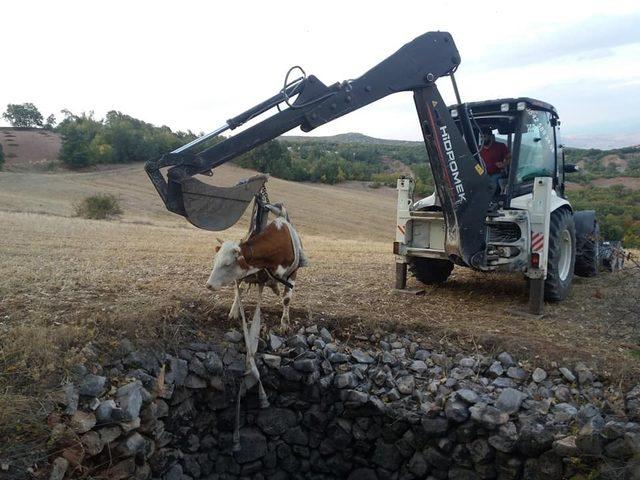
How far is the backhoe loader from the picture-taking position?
18.5 feet

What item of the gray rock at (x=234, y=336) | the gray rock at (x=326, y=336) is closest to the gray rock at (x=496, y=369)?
the gray rock at (x=326, y=336)

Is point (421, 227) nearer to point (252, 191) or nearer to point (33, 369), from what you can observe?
point (252, 191)

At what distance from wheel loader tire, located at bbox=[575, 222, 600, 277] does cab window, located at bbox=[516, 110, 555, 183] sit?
169cm

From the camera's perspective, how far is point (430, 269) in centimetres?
881

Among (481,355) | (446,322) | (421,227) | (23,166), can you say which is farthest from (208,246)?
(23,166)

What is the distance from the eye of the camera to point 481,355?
639cm

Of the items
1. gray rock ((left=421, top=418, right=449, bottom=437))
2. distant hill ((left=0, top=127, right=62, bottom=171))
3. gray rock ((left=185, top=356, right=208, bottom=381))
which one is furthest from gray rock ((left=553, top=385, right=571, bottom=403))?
distant hill ((left=0, top=127, right=62, bottom=171))

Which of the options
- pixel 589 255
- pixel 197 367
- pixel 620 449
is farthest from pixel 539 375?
pixel 589 255

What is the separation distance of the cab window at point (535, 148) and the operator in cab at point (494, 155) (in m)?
0.23

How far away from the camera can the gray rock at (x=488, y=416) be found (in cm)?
555

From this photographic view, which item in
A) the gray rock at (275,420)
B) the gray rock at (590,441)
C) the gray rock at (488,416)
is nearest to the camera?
the gray rock at (590,441)

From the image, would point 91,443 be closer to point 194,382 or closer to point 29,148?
point 194,382

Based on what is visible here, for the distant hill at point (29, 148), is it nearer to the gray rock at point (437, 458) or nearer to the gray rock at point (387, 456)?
the gray rock at point (387, 456)

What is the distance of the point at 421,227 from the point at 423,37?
101 inches
